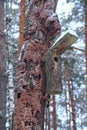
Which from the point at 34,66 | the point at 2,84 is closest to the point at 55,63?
the point at 34,66

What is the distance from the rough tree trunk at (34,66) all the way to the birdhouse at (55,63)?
36 millimetres

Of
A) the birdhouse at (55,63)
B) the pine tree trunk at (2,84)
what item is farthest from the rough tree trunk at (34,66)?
the pine tree trunk at (2,84)

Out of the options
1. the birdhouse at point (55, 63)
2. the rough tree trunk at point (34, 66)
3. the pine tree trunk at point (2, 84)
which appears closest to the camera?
the rough tree trunk at point (34, 66)

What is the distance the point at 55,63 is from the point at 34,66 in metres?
0.19

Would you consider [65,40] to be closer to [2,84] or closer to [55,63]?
[55,63]

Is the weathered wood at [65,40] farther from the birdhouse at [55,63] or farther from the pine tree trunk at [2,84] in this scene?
the pine tree trunk at [2,84]

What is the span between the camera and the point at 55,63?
2.09 metres

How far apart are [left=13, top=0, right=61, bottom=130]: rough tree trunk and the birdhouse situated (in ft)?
0.12

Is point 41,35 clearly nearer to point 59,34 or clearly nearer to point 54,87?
point 59,34

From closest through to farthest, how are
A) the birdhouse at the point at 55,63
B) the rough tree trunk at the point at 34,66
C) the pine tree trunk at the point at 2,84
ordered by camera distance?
the rough tree trunk at the point at 34,66 → the birdhouse at the point at 55,63 → the pine tree trunk at the point at 2,84

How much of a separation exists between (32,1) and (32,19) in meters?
0.16

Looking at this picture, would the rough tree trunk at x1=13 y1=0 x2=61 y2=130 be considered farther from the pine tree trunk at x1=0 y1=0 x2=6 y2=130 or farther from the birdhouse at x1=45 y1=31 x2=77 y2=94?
the pine tree trunk at x1=0 y1=0 x2=6 y2=130

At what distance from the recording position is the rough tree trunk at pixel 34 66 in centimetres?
187

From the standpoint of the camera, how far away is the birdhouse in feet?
6.47
